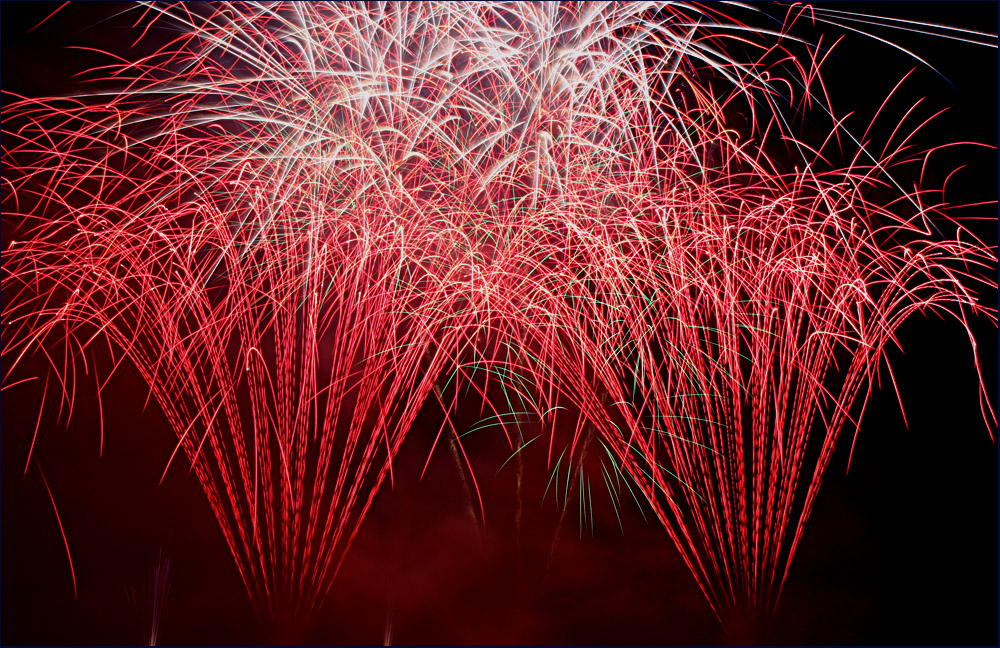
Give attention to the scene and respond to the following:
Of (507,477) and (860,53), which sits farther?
(860,53)

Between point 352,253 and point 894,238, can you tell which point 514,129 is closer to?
point 352,253

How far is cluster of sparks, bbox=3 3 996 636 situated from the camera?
6.72 ft

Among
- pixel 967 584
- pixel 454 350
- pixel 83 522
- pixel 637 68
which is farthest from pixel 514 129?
pixel 967 584

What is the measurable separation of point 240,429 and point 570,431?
1.70 m

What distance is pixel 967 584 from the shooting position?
2.21m

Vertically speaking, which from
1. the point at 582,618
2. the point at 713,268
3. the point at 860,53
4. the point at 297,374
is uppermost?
the point at 860,53

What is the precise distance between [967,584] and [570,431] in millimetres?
2327

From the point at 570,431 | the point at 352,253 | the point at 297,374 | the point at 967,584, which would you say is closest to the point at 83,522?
the point at 297,374

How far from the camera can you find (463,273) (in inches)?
81.4

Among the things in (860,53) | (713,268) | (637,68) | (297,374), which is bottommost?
(297,374)

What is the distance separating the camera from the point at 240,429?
2105 mm

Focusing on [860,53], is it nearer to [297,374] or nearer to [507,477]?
[507,477]

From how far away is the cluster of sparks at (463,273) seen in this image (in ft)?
6.72

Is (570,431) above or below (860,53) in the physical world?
below
